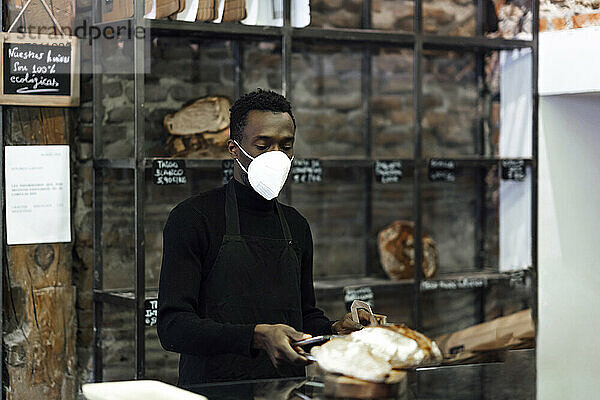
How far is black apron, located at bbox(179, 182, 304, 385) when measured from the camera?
2.34m

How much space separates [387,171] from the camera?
374cm

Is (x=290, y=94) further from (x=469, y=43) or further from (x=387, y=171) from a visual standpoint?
(x=469, y=43)

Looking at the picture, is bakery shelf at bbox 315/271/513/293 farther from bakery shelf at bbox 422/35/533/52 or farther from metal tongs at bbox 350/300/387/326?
metal tongs at bbox 350/300/387/326

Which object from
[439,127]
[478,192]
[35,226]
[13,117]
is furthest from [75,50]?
[478,192]

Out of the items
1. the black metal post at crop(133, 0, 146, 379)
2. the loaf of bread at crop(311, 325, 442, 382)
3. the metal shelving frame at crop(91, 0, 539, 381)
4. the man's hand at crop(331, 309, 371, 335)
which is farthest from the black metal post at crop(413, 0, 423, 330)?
the loaf of bread at crop(311, 325, 442, 382)

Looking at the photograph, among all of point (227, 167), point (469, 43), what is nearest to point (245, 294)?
point (227, 167)

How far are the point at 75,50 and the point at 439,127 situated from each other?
180 cm

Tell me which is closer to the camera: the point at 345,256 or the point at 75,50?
the point at 75,50

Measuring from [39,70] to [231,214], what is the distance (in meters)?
1.21

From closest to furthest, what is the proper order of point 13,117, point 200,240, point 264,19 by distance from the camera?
point 200,240, point 13,117, point 264,19

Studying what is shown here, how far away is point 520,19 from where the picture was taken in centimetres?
403

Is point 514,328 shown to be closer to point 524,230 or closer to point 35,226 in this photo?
point 524,230

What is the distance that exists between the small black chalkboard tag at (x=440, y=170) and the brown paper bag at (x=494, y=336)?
75 centimetres

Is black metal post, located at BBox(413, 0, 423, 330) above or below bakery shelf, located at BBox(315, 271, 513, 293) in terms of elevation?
above
